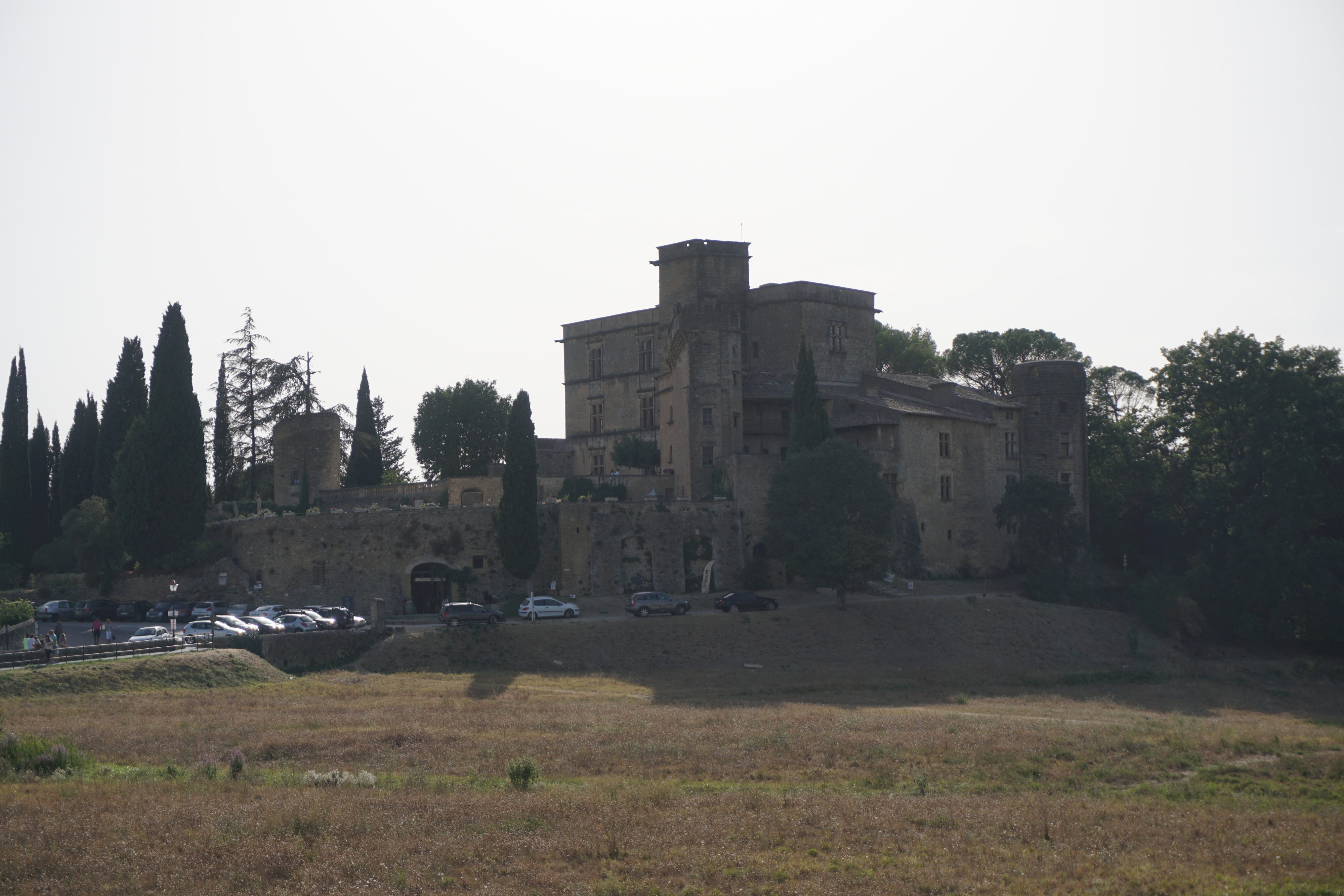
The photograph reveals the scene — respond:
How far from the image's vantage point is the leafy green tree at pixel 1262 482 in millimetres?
57719

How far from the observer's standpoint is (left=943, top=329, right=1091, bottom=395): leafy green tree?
91312 mm

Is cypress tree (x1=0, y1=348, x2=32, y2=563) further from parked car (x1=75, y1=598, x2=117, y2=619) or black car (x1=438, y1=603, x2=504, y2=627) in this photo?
black car (x1=438, y1=603, x2=504, y2=627)

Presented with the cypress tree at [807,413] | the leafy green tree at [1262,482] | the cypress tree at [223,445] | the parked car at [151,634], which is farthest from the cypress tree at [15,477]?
the leafy green tree at [1262,482]

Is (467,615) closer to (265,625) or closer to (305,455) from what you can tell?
(265,625)

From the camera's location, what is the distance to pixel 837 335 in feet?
A: 243

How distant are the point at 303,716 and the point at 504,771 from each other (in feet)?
33.8

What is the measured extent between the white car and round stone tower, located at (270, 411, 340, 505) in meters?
23.9

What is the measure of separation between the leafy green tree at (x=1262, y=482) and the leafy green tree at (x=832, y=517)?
19.7m

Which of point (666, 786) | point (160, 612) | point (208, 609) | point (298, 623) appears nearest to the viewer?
point (666, 786)

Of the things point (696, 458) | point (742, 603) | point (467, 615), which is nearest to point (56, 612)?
point (467, 615)

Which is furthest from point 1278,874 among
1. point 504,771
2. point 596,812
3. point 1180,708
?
point 1180,708

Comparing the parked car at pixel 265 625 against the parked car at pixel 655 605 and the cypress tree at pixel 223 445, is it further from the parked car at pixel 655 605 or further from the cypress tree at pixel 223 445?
the cypress tree at pixel 223 445

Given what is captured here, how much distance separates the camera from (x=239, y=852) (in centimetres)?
1792

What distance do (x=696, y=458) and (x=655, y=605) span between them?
12.0 metres
